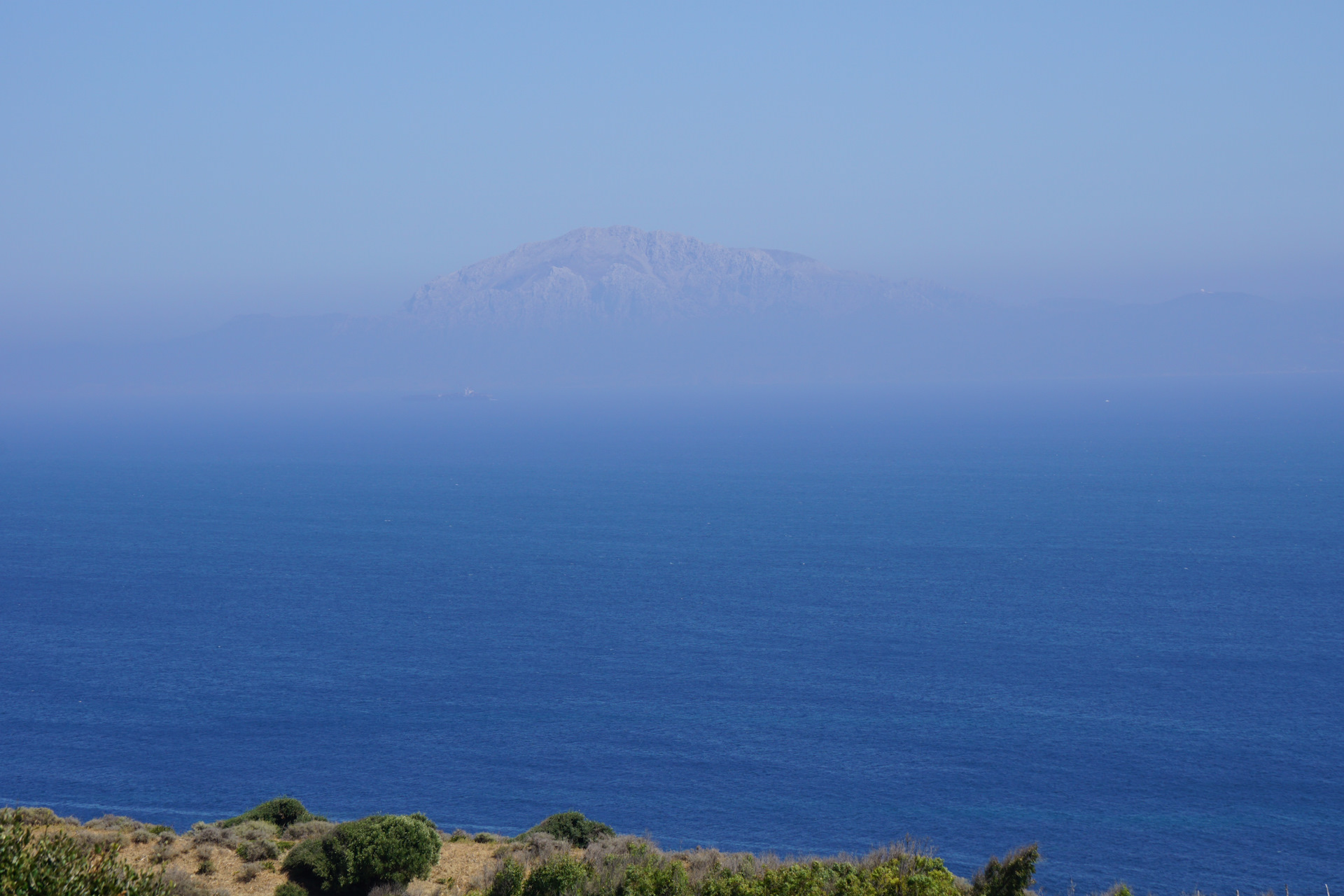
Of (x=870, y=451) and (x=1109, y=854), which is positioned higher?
(x=870, y=451)

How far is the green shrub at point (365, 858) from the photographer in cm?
2216

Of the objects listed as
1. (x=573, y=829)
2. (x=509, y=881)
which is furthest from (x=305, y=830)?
(x=509, y=881)

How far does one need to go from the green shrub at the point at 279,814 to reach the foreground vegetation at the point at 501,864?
374mm

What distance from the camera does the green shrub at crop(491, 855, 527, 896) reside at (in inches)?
818

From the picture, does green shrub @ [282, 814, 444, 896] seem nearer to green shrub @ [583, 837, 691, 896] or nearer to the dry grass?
the dry grass

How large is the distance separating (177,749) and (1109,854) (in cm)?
4430

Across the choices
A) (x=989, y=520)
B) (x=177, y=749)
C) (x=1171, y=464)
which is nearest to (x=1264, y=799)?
(x=177, y=749)

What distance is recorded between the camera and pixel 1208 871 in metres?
Result: 40.9

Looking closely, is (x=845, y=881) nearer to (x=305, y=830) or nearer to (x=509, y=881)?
(x=509, y=881)

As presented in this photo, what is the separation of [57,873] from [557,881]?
30.2 ft

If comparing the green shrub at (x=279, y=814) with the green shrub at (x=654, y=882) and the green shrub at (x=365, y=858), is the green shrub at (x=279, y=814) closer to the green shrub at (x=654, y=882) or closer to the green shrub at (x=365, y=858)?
the green shrub at (x=365, y=858)

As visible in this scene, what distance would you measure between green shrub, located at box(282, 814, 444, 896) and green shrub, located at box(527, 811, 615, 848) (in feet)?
11.5

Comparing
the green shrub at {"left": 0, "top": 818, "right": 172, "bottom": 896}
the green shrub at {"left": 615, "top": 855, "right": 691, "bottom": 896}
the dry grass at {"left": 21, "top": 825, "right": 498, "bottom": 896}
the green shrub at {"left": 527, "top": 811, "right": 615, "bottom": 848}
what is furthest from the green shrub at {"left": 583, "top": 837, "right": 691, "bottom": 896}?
the green shrub at {"left": 0, "top": 818, "right": 172, "bottom": 896}

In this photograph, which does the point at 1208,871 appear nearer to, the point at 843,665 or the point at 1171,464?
the point at 843,665
